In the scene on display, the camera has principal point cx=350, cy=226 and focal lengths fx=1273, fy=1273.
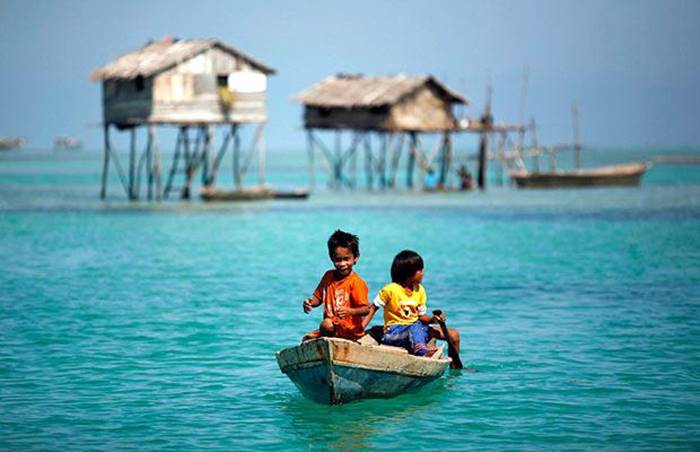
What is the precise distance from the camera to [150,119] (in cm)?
4278

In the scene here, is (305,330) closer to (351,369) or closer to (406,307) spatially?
(406,307)

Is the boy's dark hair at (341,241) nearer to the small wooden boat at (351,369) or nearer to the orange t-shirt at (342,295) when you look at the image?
the orange t-shirt at (342,295)

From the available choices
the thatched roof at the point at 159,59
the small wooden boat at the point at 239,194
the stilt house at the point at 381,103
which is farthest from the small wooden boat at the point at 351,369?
the stilt house at the point at 381,103

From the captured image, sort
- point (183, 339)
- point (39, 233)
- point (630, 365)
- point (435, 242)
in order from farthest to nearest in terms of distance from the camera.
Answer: point (39, 233), point (435, 242), point (183, 339), point (630, 365)

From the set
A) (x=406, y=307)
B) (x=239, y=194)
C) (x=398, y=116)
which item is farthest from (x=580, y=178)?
(x=406, y=307)

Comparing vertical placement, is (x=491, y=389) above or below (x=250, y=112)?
below

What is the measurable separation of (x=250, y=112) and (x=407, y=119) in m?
10.1

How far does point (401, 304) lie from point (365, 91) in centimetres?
4204

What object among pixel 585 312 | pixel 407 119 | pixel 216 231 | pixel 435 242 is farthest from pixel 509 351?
pixel 407 119

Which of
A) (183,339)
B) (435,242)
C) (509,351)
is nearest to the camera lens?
(509,351)

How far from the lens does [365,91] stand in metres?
52.5

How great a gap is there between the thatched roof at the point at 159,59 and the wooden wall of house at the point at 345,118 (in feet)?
28.7

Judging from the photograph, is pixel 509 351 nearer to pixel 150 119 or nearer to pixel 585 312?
pixel 585 312

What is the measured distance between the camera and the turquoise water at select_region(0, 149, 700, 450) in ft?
34.1
